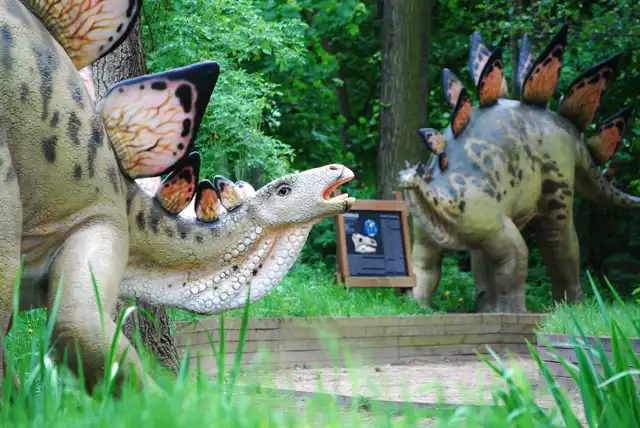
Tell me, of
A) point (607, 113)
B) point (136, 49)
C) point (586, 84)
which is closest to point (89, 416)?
point (136, 49)

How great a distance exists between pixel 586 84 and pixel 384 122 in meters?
3.25

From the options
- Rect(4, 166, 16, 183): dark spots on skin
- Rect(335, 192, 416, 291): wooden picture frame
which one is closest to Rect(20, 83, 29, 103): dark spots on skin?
Rect(4, 166, 16, 183): dark spots on skin

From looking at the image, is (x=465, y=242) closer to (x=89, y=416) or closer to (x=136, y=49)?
(x=136, y=49)

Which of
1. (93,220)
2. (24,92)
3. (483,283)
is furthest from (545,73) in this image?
(24,92)

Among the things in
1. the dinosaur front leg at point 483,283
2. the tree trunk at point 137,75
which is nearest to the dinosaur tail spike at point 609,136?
the dinosaur front leg at point 483,283

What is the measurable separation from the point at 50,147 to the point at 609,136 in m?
9.40

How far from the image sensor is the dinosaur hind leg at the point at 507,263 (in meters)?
10.9

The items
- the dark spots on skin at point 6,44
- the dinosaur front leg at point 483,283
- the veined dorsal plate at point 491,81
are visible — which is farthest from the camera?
the dinosaur front leg at point 483,283

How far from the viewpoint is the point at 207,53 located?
11023 mm

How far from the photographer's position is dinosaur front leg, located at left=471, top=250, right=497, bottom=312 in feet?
37.9

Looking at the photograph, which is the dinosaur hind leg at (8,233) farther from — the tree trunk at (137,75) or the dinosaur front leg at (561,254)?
the dinosaur front leg at (561,254)

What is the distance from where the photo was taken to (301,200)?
4.25 m

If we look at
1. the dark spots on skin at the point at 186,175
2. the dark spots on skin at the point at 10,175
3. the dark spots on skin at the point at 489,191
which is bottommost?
the dark spots on skin at the point at 489,191

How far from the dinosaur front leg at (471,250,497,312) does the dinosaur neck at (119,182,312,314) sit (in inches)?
295
